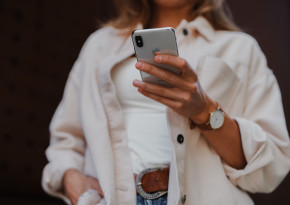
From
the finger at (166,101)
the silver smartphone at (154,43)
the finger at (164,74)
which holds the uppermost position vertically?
the silver smartphone at (154,43)

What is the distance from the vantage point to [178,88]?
0.68m

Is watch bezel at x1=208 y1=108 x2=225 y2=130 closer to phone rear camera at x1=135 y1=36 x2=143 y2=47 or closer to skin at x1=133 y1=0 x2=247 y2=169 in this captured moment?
skin at x1=133 y1=0 x2=247 y2=169

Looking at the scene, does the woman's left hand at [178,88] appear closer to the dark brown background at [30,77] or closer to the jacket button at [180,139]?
the jacket button at [180,139]

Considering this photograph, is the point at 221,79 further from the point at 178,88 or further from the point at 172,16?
the point at 172,16

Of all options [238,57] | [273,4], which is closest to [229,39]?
[238,57]

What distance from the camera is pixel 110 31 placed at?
109 centimetres

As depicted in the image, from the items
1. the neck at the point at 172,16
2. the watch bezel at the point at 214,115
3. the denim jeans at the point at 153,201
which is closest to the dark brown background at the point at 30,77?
the neck at the point at 172,16

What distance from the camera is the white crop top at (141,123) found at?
0.82m

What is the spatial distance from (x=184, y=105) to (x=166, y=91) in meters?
0.05

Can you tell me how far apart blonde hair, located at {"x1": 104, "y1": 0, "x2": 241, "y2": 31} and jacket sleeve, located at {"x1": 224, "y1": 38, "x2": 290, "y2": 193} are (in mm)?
176

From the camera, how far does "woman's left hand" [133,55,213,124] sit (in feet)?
2.06

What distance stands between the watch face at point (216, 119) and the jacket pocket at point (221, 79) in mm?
101

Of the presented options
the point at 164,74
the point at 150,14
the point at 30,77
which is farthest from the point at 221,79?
the point at 30,77

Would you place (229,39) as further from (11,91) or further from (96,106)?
(11,91)
